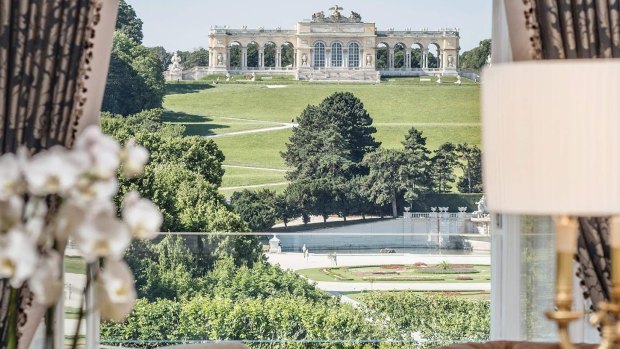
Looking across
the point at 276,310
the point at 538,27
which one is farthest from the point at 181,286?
the point at 538,27

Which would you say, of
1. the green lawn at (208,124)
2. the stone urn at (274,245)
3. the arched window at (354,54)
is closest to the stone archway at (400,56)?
the arched window at (354,54)

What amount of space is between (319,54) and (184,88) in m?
1.59

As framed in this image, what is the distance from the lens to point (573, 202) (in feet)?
4.60

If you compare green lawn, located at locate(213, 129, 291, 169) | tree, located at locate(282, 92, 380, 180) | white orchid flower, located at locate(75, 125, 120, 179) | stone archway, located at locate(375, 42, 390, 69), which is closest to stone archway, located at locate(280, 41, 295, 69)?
tree, located at locate(282, 92, 380, 180)

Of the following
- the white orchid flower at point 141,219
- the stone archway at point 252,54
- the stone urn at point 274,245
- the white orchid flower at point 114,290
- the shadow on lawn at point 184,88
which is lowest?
the stone urn at point 274,245

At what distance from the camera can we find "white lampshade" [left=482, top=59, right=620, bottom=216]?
141 centimetres

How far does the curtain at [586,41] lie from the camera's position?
2.88 m

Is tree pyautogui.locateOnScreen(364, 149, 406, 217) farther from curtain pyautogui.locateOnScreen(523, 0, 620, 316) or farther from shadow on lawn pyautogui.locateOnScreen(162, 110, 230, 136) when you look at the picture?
curtain pyautogui.locateOnScreen(523, 0, 620, 316)

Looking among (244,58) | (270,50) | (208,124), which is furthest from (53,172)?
(208,124)

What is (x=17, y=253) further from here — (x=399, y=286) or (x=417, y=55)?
(x=417, y=55)

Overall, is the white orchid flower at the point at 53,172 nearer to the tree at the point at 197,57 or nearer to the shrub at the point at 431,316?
the shrub at the point at 431,316

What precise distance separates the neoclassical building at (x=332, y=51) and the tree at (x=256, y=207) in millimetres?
1388

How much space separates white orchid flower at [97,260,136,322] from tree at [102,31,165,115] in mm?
9890

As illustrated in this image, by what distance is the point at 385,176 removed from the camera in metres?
12.2
